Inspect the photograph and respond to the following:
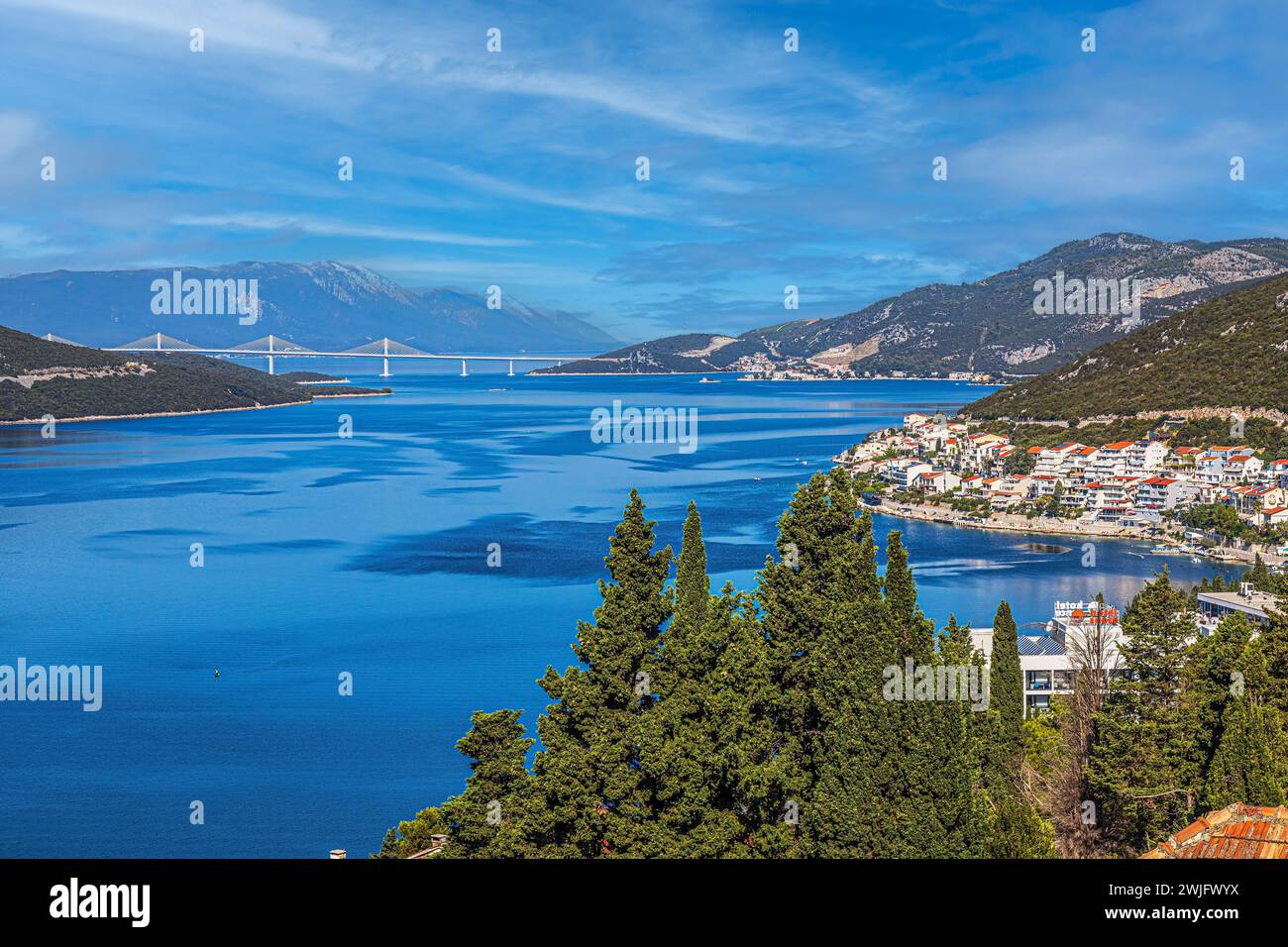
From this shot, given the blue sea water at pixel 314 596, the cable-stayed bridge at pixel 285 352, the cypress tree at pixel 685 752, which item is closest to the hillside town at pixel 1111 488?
the blue sea water at pixel 314 596

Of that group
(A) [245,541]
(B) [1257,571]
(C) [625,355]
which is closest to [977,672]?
(B) [1257,571]

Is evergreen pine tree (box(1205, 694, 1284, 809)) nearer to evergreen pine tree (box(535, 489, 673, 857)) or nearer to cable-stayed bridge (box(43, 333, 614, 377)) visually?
evergreen pine tree (box(535, 489, 673, 857))

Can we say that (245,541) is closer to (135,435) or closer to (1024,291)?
(135,435)

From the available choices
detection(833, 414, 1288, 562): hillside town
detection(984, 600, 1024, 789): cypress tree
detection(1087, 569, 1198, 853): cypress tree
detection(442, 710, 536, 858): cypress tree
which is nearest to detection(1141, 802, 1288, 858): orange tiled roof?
detection(442, 710, 536, 858): cypress tree

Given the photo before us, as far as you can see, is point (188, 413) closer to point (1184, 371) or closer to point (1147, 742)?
point (1184, 371)

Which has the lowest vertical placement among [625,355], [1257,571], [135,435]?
[1257,571]

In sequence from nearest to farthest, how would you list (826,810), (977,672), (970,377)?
1. (826,810)
2. (977,672)
3. (970,377)

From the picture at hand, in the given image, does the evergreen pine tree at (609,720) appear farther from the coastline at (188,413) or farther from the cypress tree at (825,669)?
the coastline at (188,413)
